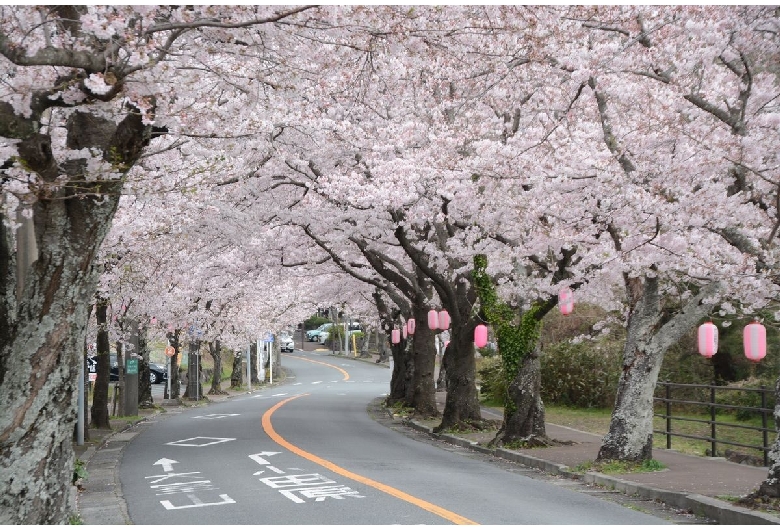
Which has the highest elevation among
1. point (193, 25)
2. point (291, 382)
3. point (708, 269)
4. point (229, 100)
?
point (229, 100)

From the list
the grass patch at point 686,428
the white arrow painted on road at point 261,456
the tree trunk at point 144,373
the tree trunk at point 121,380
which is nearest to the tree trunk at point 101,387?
the tree trunk at point 121,380

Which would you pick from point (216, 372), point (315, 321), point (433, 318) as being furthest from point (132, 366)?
point (315, 321)

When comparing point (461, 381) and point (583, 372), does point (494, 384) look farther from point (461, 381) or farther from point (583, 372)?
point (461, 381)

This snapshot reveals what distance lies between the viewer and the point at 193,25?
683 cm

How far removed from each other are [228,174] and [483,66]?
6.06m

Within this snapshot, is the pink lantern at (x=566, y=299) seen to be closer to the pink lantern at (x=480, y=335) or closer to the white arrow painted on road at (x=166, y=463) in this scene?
the pink lantern at (x=480, y=335)

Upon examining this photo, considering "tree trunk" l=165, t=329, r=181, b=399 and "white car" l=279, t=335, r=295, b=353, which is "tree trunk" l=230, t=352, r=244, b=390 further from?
"white car" l=279, t=335, r=295, b=353

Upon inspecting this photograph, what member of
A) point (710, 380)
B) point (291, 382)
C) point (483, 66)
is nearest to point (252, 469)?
point (483, 66)

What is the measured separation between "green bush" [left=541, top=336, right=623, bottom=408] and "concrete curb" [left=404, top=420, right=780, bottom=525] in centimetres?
1052

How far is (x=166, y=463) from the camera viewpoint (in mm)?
14898

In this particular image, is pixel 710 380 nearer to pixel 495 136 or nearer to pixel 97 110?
pixel 495 136

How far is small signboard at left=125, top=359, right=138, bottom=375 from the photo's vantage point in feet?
84.2

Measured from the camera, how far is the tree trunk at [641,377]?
1317 centimetres

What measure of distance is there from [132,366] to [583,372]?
14.6m
